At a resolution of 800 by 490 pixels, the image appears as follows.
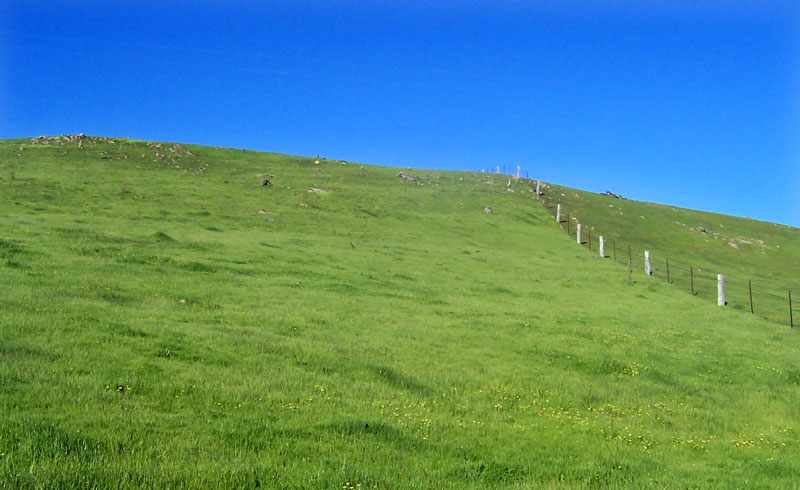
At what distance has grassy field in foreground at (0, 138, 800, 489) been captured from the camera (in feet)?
30.0

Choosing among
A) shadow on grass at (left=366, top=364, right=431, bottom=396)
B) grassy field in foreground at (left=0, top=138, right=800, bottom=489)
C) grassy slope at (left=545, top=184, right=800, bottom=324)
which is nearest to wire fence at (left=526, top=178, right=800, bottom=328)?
grassy slope at (left=545, top=184, right=800, bottom=324)

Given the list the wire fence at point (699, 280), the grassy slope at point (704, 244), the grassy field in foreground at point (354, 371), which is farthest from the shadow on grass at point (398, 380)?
→ the grassy slope at point (704, 244)

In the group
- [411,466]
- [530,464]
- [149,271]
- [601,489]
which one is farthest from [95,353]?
[149,271]

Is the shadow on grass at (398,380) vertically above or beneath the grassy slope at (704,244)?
beneath

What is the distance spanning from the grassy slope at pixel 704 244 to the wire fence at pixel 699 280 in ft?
0.30

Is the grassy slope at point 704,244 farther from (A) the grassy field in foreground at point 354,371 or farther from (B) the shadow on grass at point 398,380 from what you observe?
(B) the shadow on grass at point 398,380

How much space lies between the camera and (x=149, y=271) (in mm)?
26016

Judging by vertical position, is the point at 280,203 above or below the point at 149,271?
above

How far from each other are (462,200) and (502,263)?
3392 centimetres

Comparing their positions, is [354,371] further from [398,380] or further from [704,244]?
[704,244]

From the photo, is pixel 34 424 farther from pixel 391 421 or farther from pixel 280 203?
pixel 280 203

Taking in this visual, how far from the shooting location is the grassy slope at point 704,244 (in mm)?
48191

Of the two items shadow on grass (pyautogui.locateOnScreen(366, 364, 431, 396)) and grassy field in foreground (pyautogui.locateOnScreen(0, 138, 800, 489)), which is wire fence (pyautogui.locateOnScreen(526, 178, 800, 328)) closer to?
grassy field in foreground (pyautogui.locateOnScreen(0, 138, 800, 489))

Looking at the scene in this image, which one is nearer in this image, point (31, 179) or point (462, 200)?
point (31, 179)
